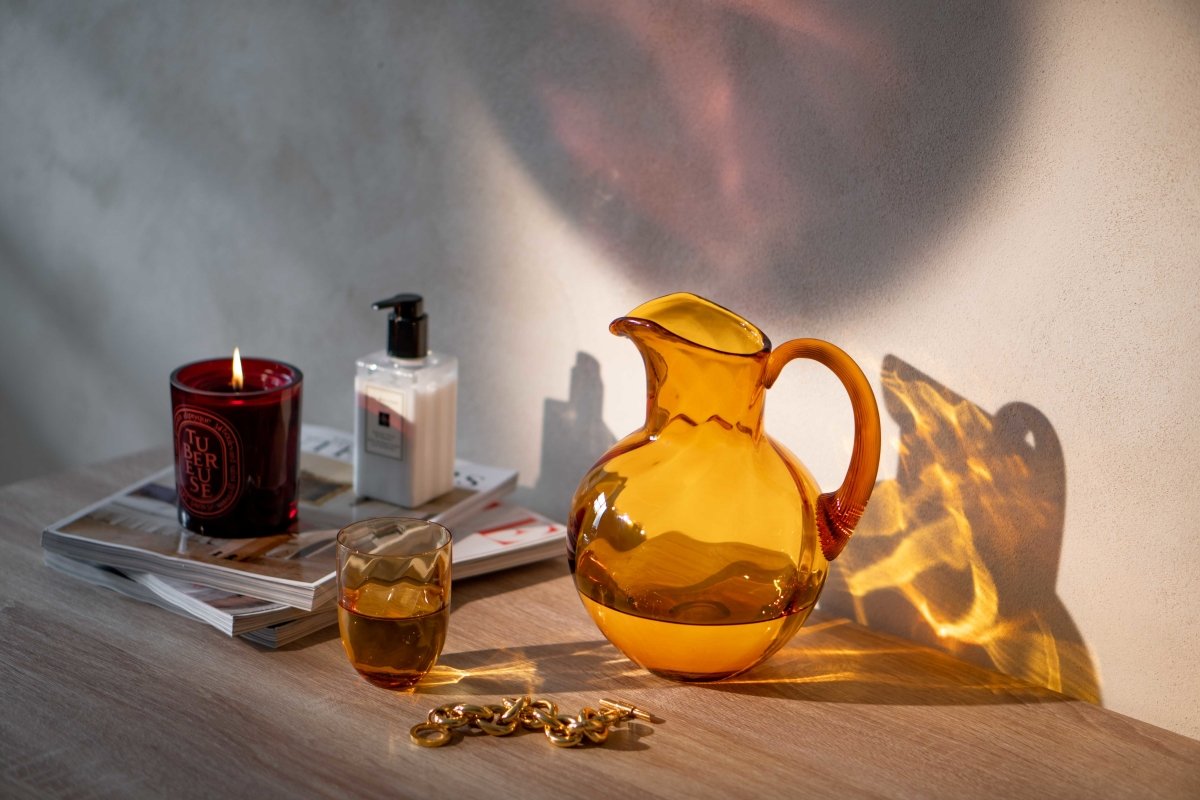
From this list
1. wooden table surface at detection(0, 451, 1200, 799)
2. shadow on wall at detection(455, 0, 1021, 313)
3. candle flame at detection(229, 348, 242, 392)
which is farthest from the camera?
candle flame at detection(229, 348, 242, 392)

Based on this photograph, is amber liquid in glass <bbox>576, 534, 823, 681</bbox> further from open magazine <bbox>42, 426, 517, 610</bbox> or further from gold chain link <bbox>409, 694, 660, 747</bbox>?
open magazine <bbox>42, 426, 517, 610</bbox>

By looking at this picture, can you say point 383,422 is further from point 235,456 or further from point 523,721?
point 523,721

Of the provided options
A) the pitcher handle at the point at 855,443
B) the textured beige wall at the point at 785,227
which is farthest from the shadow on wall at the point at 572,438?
the pitcher handle at the point at 855,443

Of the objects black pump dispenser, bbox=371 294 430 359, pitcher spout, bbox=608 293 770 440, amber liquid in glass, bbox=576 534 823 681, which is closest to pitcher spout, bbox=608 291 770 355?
pitcher spout, bbox=608 293 770 440

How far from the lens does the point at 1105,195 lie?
641 millimetres

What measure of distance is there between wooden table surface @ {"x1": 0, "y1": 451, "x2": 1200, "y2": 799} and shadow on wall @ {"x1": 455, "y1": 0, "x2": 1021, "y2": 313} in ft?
0.86

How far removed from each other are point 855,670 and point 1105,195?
32 centimetres

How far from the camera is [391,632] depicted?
642mm

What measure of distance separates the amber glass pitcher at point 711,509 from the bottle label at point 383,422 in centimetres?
21

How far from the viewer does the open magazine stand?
73 cm

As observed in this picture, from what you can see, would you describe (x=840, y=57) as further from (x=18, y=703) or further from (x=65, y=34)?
(x=65, y=34)

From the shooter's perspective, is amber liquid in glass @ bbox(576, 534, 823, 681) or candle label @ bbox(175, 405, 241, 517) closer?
amber liquid in glass @ bbox(576, 534, 823, 681)

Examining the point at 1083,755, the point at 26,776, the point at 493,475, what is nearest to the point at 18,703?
the point at 26,776

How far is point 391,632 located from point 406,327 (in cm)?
25
